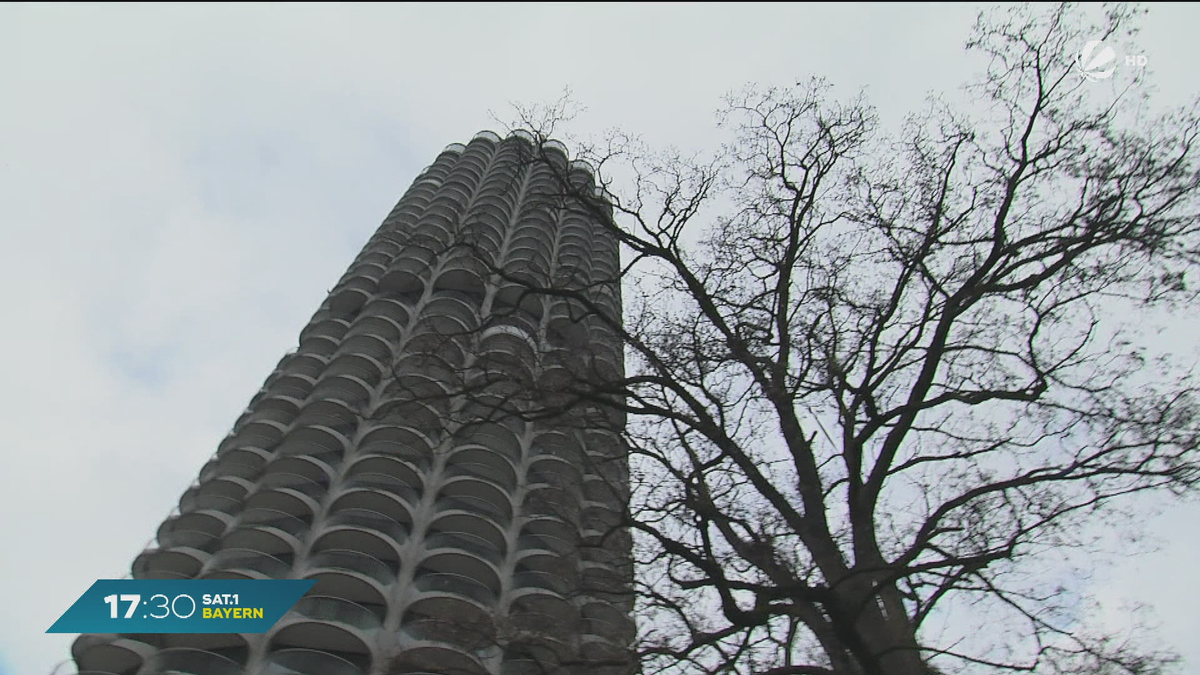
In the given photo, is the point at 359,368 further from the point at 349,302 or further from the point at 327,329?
the point at 349,302

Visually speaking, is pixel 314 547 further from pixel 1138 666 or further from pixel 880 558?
pixel 1138 666

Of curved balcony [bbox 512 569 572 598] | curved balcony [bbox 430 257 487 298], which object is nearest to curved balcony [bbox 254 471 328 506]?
curved balcony [bbox 512 569 572 598]

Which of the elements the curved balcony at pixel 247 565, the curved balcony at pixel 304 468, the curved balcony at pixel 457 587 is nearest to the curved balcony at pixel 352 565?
the curved balcony at pixel 247 565

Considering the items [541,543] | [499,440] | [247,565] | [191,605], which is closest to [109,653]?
[191,605]

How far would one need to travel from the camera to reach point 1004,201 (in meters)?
12.0

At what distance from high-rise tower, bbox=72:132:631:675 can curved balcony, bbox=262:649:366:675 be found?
0.06 meters

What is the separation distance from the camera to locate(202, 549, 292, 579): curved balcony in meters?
27.6

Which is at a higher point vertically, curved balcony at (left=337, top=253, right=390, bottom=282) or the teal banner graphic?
curved balcony at (left=337, top=253, right=390, bottom=282)

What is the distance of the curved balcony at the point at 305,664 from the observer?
947 inches

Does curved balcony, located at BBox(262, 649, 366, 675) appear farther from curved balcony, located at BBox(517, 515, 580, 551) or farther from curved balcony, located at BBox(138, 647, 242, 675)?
curved balcony, located at BBox(517, 515, 580, 551)

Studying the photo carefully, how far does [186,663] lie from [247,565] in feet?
16.9

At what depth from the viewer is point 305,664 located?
79.7 ft

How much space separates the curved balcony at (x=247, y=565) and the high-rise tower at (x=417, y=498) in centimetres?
8

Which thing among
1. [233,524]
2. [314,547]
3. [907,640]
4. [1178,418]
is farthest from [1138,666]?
[233,524]
